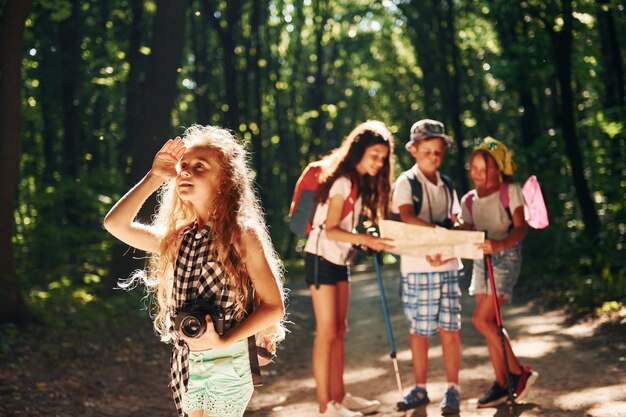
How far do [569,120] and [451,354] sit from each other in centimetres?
928

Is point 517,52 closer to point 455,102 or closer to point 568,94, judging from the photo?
point 568,94

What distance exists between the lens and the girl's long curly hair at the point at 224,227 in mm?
3557

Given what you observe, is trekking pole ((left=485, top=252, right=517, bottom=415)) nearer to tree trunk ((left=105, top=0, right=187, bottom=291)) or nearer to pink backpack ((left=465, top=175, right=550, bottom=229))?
pink backpack ((left=465, top=175, right=550, bottom=229))

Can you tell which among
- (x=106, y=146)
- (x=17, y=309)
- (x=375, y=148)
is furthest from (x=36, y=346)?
(x=106, y=146)

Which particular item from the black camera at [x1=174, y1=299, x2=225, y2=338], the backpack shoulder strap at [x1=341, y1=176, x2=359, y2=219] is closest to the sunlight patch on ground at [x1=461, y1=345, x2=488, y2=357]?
the backpack shoulder strap at [x1=341, y1=176, x2=359, y2=219]

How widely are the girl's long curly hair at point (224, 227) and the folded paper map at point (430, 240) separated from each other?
2.78 meters

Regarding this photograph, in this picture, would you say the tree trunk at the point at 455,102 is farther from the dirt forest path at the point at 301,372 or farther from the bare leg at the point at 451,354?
the bare leg at the point at 451,354

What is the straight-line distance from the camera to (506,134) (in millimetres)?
38406

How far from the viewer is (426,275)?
7.04 meters

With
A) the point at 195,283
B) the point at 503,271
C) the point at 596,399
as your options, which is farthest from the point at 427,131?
the point at 195,283

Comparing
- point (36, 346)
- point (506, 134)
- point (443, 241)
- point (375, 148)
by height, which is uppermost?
point (506, 134)

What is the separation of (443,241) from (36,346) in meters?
5.22

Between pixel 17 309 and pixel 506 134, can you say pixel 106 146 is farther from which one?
pixel 17 309

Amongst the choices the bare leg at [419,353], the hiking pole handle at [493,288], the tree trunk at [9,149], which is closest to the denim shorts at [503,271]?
the hiking pole handle at [493,288]
